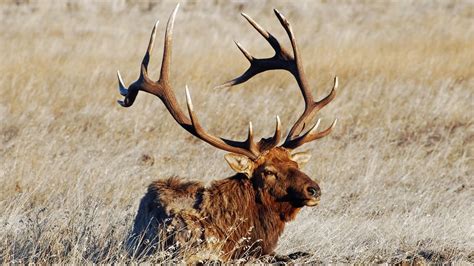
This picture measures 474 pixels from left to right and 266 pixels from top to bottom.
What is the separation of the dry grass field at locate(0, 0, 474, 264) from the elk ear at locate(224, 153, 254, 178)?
0.76 metres

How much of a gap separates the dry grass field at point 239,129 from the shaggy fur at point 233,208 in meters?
0.29

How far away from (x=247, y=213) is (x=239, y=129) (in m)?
5.79

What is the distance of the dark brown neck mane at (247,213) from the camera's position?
619 centimetres

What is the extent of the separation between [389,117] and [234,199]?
21.3 ft

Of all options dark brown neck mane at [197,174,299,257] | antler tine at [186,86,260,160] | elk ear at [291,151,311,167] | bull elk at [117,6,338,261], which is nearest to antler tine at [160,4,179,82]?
bull elk at [117,6,338,261]

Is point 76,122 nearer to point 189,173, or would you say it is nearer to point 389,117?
point 189,173

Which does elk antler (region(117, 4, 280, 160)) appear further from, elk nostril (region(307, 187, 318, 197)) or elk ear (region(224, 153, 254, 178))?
elk nostril (region(307, 187, 318, 197))

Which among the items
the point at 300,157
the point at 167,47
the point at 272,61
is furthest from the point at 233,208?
the point at 272,61

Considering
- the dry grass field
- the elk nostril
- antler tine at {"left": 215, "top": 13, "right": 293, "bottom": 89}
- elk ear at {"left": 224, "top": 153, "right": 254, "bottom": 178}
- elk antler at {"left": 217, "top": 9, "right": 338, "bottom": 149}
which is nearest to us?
the elk nostril

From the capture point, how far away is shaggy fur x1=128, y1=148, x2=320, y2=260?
606cm

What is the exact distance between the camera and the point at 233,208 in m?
6.21

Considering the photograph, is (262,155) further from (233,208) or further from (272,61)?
(272,61)

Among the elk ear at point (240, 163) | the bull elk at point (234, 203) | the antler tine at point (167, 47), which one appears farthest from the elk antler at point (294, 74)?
the antler tine at point (167, 47)

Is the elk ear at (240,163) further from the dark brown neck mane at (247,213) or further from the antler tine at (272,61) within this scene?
the antler tine at (272,61)
